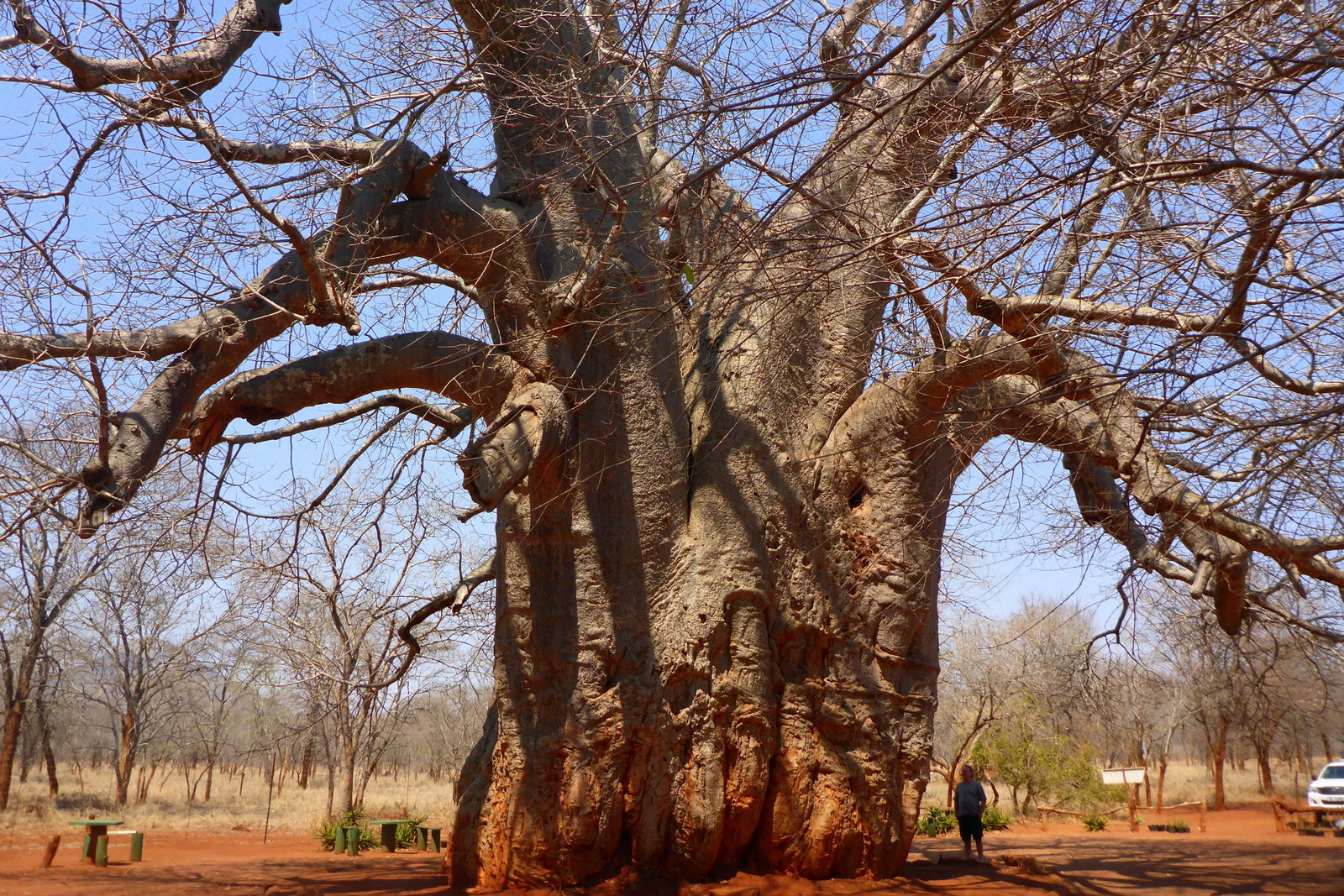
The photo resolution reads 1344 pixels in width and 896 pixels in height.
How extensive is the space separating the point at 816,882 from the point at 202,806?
19291 millimetres

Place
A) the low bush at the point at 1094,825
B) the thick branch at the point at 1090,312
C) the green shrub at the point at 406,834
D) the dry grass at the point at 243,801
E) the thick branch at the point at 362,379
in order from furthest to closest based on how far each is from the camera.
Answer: the dry grass at the point at 243,801, the low bush at the point at 1094,825, the green shrub at the point at 406,834, the thick branch at the point at 362,379, the thick branch at the point at 1090,312

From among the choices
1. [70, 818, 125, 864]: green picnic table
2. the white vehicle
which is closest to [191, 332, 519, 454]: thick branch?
[70, 818, 125, 864]: green picnic table

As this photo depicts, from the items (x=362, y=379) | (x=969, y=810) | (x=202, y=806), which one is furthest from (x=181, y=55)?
(x=202, y=806)

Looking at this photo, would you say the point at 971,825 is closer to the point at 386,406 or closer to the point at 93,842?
the point at 386,406

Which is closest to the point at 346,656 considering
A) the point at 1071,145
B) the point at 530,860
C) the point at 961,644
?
the point at 530,860

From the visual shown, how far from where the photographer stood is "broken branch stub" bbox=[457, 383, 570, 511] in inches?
168

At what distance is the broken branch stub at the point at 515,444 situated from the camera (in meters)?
4.28

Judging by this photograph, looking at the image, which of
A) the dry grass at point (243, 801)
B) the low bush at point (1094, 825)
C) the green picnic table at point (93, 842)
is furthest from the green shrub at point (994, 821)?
the green picnic table at point (93, 842)

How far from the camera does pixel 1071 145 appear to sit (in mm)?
3508

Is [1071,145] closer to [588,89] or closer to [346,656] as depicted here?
[588,89]

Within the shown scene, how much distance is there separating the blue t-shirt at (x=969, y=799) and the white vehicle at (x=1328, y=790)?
9490 mm

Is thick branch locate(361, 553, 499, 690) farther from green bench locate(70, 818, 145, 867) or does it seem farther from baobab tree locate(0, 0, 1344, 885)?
green bench locate(70, 818, 145, 867)

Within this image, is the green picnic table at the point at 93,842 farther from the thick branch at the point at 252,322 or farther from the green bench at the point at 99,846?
the thick branch at the point at 252,322

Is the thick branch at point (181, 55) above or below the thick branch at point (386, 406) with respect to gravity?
above
